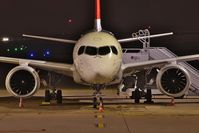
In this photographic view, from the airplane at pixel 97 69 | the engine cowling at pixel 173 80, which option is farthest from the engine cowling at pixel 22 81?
the engine cowling at pixel 173 80

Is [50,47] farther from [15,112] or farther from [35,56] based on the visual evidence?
[15,112]

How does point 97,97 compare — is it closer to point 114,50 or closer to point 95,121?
point 114,50

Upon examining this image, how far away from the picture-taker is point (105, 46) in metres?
18.8

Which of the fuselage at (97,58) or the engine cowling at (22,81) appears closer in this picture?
the fuselage at (97,58)

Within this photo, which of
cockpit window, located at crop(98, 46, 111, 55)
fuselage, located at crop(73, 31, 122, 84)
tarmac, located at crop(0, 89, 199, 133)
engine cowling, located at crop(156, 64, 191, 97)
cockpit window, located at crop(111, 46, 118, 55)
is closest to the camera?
tarmac, located at crop(0, 89, 199, 133)

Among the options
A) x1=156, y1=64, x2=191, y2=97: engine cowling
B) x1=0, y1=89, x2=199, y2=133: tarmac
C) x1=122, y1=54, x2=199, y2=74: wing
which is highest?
x1=122, y1=54, x2=199, y2=74: wing

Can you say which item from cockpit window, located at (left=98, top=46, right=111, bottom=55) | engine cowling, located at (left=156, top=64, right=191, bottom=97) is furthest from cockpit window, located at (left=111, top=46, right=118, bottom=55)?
engine cowling, located at (left=156, top=64, right=191, bottom=97)

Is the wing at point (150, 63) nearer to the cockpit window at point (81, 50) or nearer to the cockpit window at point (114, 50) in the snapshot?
the cockpit window at point (114, 50)

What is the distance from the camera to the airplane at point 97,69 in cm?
1850

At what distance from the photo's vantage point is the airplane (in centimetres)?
1850

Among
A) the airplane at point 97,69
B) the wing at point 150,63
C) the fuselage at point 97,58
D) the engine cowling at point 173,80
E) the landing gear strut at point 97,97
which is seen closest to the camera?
the fuselage at point 97,58

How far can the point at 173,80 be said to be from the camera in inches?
818

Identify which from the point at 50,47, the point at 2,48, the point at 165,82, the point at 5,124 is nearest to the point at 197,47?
the point at 50,47

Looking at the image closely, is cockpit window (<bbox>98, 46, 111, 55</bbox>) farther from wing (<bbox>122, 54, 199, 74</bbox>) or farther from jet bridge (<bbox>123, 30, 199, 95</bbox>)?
jet bridge (<bbox>123, 30, 199, 95</bbox>)
